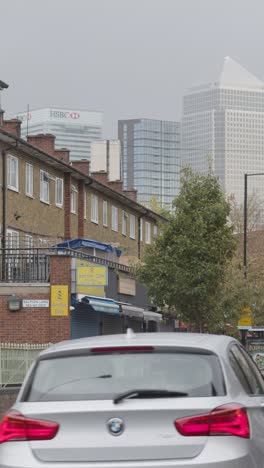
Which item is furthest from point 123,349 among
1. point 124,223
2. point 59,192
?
point 124,223

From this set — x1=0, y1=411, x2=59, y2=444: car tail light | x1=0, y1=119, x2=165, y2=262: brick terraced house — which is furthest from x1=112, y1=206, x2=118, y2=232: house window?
x1=0, y1=411, x2=59, y2=444: car tail light

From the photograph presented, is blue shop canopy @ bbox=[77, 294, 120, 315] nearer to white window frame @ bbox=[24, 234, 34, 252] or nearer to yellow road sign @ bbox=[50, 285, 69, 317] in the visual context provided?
yellow road sign @ bbox=[50, 285, 69, 317]

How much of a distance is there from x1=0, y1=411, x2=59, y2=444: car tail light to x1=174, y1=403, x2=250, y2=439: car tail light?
0.81 metres

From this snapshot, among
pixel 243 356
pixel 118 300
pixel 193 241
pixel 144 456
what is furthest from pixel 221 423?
pixel 118 300

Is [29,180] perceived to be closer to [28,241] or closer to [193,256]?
[28,241]

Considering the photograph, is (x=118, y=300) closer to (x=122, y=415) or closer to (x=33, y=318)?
(x=33, y=318)

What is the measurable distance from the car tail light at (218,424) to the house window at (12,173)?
33652mm

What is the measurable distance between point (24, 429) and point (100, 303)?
28.7 metres

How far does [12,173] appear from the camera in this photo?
40.5 m

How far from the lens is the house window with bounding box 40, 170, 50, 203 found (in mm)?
44094

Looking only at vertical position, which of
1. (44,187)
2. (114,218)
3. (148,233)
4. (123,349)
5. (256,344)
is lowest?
(256,344)

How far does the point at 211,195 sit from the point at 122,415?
3205cm

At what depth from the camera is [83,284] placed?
34.5m

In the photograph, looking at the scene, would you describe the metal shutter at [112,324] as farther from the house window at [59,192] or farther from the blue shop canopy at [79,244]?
the house window at [59,192]
